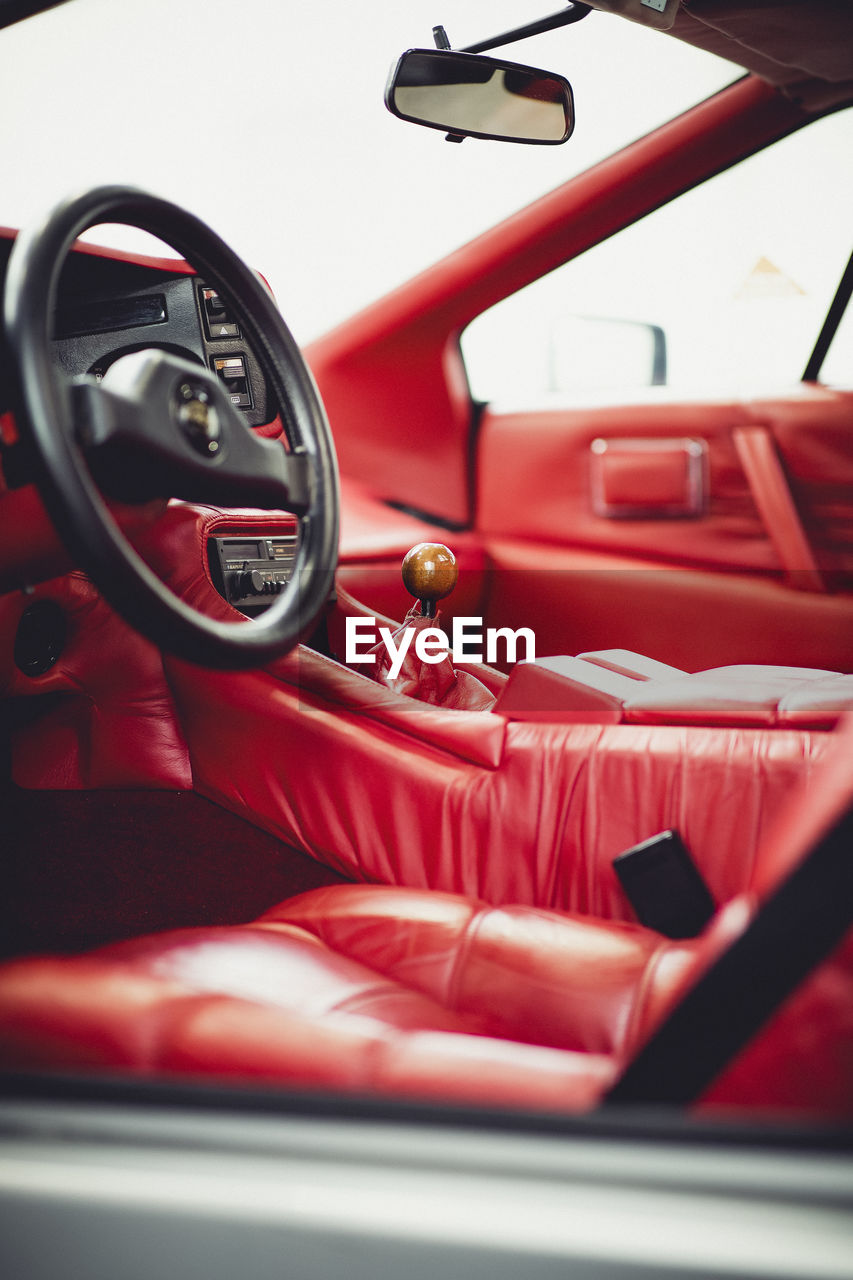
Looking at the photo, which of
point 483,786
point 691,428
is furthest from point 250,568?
point 691,428

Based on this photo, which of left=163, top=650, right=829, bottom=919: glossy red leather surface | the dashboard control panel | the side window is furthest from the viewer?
the side window

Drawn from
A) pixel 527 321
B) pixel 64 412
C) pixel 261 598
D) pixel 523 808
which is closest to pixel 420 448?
pixel 527 321

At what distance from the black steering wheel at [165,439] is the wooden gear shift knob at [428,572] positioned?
0.54 meters

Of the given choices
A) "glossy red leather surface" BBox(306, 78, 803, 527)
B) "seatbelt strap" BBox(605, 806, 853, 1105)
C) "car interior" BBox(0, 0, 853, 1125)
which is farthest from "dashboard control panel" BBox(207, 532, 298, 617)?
"seatbelt strap" BBox(605, 806, 853, 1105)

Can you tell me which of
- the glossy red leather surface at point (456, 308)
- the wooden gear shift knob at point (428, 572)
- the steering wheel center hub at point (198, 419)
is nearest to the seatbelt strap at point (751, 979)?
the steering wheel center hub at point (198, 419)

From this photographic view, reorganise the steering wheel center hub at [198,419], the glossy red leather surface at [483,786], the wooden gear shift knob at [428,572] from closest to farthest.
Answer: the steering wheel center hub at [198,419]
the glossy red leather surface at [483,786]
the wooden gear shift knob at [428,572]

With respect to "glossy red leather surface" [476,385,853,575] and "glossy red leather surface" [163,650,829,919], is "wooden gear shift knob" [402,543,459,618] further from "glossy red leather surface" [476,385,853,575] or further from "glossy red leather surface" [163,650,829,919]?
"glossy red leather surface" [476,385,853,575]

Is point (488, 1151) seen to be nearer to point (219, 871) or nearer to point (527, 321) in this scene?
point (219, 871)

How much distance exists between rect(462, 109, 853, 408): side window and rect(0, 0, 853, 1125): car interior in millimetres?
24

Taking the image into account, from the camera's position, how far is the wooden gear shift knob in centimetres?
151

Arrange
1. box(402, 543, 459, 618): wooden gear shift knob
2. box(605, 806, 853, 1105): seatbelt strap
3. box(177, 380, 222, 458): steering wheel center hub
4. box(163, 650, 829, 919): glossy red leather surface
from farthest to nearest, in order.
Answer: box(402, 543, 459, 618): wooden gear shift knob → box(163, 650, 829, 919): glossy red leather surface → box(177, 380, 222, 458): steering wheel center hub → box(605, 806, 853, 1105): seatbelt strap

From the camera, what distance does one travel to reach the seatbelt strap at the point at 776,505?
179 centimetres

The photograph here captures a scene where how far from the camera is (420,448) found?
213cm

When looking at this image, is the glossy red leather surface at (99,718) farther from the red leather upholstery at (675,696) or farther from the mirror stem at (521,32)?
the mirror stem at (521,32)
